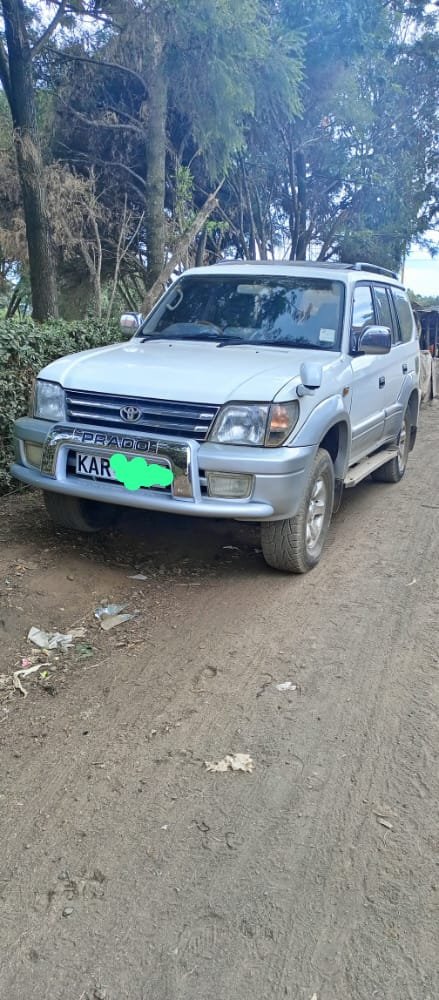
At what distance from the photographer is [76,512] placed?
512cm

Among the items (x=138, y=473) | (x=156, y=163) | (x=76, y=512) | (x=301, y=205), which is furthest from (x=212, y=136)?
(x=138, y=473)

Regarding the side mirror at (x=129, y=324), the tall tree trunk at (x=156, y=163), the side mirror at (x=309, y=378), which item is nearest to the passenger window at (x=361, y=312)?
the side mirror at (x=309, y=378)

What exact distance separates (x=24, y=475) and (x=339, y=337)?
240 cm

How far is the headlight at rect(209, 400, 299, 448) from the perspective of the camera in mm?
4250

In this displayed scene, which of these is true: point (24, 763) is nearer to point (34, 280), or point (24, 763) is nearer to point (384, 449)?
point (384, 449)

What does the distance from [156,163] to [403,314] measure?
528 centimetres

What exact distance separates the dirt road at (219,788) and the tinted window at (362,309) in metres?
2.01

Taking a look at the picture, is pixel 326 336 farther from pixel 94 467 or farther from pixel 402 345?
pixel 402 345

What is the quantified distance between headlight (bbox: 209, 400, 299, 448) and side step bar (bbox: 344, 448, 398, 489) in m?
1.51

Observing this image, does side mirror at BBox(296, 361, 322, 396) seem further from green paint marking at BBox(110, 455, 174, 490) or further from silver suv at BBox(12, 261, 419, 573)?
green paint marking at BBox(110, 455, 174, 490)

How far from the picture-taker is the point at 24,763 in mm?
2900

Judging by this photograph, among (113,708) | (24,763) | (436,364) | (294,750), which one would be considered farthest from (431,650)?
(436,364)

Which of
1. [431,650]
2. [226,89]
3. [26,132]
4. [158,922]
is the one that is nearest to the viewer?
[158,922]

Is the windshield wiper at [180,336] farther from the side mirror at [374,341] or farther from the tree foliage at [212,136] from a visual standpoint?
the tree foliage at [212,136]
